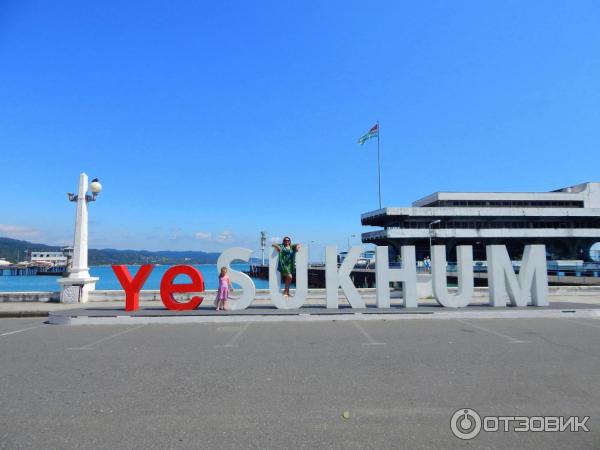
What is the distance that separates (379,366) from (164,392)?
3.61 metres

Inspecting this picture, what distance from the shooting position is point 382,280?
48.9 ft

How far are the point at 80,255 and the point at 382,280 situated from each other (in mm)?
13802

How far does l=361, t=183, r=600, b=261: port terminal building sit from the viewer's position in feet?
249

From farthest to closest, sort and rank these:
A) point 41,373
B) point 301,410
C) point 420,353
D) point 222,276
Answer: point 222,276 < point 420,353 < point 41,373 < point 301,410

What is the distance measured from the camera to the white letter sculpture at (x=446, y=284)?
1462 cm

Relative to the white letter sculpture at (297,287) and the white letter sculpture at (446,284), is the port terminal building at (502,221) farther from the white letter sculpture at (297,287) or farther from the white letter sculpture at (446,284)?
the white letter sculpture at (297,287)

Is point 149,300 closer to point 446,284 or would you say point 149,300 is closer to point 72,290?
point 72,290

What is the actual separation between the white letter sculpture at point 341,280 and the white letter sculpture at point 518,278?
500 centimetres

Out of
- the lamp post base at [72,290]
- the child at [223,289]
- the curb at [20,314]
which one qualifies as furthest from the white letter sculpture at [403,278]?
the lamp post base at [72,290]

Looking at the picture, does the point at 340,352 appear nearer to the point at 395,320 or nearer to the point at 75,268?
the point at 395,320

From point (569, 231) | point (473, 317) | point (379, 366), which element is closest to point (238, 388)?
point (379, 366)

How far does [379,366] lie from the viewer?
7121 millimetres

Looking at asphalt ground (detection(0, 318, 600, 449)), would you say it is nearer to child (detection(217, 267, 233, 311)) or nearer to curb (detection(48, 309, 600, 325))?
curb (detection(48, 309, 600, 325))

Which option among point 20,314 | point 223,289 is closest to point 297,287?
point 223,289
